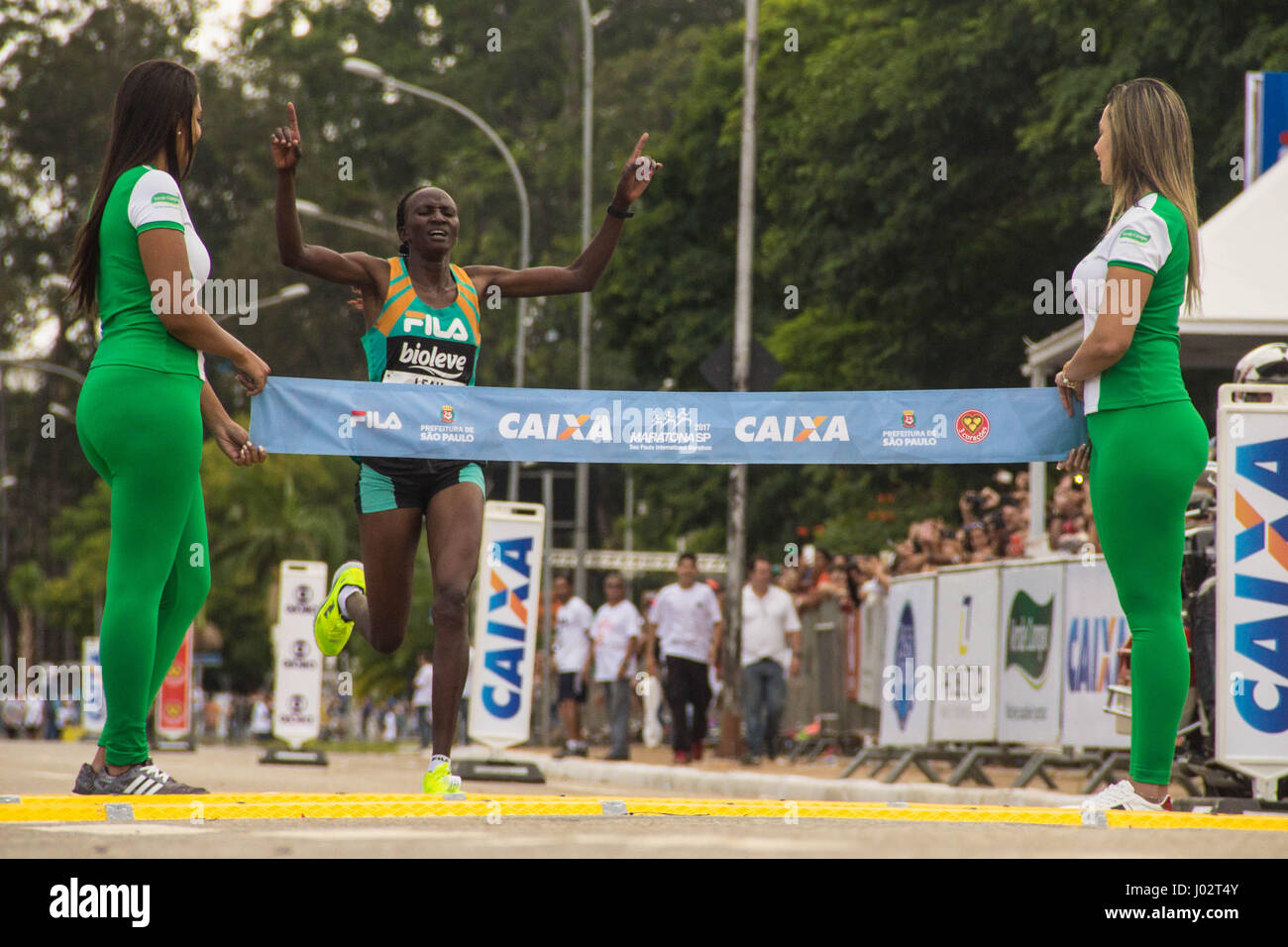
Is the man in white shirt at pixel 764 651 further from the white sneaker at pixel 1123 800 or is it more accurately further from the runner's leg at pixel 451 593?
the white sneaker at pixel 1123 800

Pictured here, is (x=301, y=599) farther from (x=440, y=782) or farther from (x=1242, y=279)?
(x=440, y=782)

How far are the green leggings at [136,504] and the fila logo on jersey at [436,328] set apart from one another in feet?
3.93

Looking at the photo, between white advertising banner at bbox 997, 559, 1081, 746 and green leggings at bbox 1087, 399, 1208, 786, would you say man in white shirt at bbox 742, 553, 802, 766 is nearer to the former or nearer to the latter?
white advertising banner at bbox 997, 559, 1081, 746

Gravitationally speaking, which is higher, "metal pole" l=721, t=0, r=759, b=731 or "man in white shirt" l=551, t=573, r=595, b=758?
"metal pole" l=721, t=0, r=759, b=731

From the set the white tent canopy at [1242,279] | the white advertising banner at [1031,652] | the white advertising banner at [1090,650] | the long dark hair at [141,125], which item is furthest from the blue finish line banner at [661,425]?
the white tent canopy at [1242,279]

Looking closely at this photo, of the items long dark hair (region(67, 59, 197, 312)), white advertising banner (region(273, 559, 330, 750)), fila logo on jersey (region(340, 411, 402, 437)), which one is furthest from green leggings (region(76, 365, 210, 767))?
white advertising banner (region(273, 559, 330, 750))

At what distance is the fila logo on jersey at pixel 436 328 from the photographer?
23.4ft

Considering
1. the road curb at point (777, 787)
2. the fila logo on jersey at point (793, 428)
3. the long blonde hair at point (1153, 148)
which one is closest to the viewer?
the long blonde hair at point (1153, 148)

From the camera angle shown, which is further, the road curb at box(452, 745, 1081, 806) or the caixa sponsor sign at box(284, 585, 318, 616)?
the caixa sponsor sign at box(284, 585, 318, 616)

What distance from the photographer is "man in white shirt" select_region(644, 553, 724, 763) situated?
60.7ft

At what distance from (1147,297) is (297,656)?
15039 mm

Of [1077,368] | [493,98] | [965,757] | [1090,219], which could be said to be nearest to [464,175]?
[493,98]

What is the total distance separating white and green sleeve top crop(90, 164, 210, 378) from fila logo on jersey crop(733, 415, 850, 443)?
2626 mm
